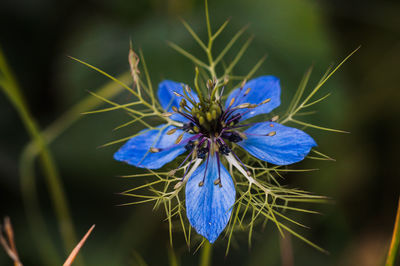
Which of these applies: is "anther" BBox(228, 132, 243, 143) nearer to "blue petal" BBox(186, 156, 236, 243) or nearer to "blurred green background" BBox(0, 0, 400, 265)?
"blue petal" BBox(186, 156, 236, 243)

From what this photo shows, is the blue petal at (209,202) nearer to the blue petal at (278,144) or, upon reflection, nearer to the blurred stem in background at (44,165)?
the blue petal at (278,144)

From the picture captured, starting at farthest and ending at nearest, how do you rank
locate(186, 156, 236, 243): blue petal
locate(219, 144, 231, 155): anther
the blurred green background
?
the blurred green background → locate(219, 144, 231, 155): anther → locate(186, 156, 236, 243): blue petal

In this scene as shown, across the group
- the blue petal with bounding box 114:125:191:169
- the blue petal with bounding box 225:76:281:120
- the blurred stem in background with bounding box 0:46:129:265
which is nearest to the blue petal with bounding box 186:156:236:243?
the blue petal with bounding box 114:125:191:169

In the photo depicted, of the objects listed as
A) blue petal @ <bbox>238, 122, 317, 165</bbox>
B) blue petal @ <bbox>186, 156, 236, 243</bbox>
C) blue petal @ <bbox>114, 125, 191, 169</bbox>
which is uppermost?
blue petal @ <bbox>114, 125, 191, 169</bbox>

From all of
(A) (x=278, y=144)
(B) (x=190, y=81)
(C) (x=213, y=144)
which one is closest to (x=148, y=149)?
(C) (x=213, y=144)

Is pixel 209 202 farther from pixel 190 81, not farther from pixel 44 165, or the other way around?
pixel 44 165

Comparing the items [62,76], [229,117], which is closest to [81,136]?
[62,76]

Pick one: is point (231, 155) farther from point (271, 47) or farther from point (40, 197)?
point (40, 197)

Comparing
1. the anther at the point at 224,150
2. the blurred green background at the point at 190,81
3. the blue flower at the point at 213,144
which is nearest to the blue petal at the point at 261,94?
the blue flower at the point at 213,144
